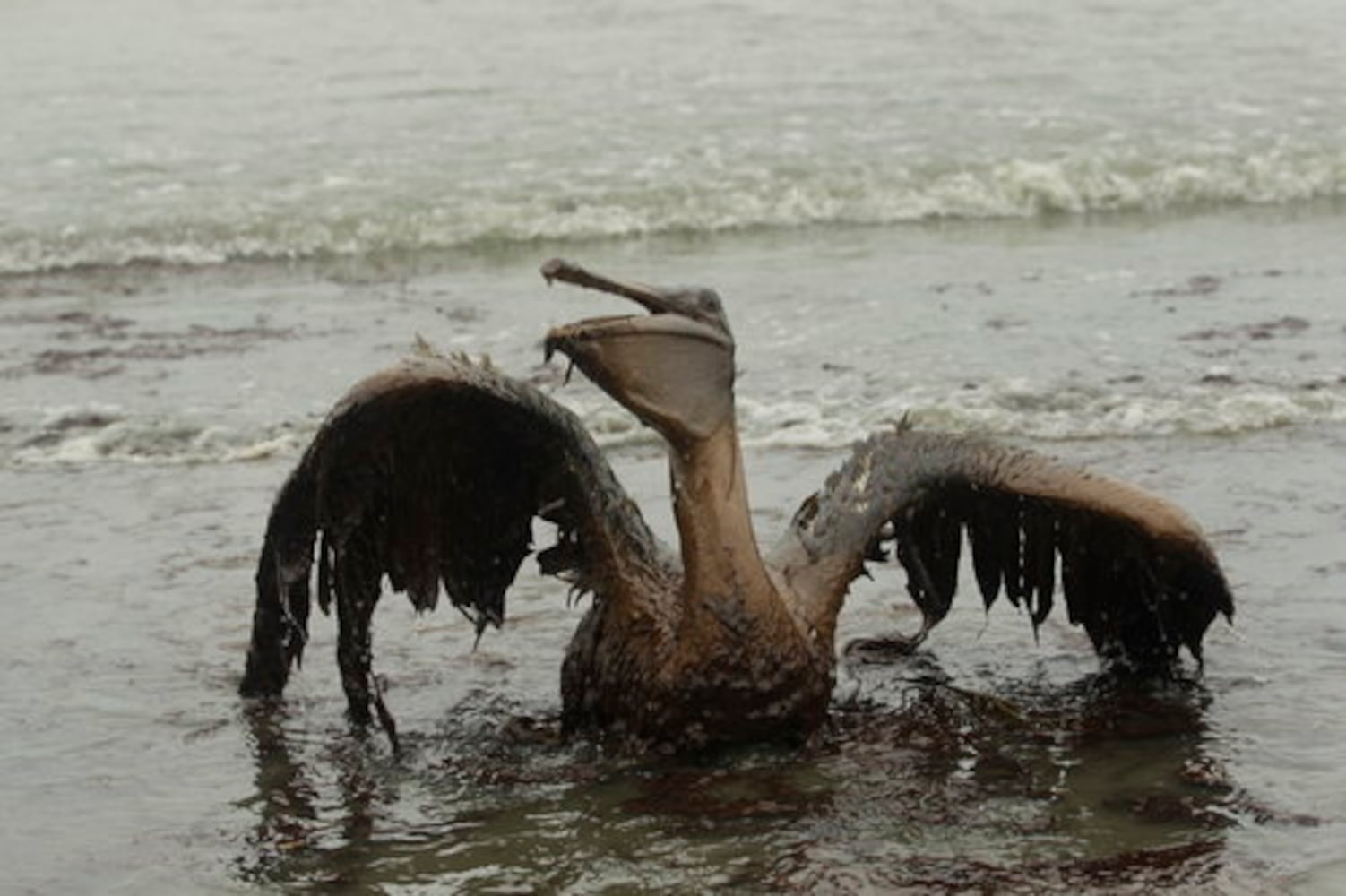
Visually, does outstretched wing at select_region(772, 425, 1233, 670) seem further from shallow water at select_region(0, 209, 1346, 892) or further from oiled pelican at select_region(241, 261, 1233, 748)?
shallow water at select_region(0, 209, 1346, 892)

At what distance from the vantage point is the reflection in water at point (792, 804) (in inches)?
Result: 225

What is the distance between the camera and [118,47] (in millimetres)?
23203

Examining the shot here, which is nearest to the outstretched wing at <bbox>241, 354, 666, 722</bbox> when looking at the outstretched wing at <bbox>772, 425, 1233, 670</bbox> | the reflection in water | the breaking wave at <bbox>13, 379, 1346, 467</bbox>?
the reflection in water

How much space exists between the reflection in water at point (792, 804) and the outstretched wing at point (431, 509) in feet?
1.16

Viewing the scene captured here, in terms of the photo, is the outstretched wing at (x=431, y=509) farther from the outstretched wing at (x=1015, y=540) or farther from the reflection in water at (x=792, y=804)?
the outstretched wing at (x=1015, y=540)

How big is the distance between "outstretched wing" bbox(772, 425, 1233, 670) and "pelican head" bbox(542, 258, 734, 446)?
54cm

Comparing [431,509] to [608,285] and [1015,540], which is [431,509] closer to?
[608,285]

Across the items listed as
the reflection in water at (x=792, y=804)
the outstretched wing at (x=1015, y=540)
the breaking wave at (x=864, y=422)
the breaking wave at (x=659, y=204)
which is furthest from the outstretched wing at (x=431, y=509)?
the breaking wave at (x=659, y=204)

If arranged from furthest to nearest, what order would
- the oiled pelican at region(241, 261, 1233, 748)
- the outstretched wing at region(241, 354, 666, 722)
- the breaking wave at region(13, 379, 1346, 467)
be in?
the breaking wave at region(13, 379, 1346, 467) → the outstretched wing at region(241, 354, 666, 722) → the oiled pelican at region(241, 261, 1233, 748)

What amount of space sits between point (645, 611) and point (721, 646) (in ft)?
0.94

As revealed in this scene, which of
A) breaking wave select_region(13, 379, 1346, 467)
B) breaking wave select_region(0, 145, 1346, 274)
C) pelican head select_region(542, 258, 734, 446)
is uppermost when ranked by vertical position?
pelican head select_region(542, 258, 734, 446)

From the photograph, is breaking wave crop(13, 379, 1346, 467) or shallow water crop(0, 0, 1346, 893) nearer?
shallow water crop(0, 0, 1346, 893)

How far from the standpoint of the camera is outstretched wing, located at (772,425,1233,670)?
21.7 ft

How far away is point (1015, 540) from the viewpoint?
7023mm
